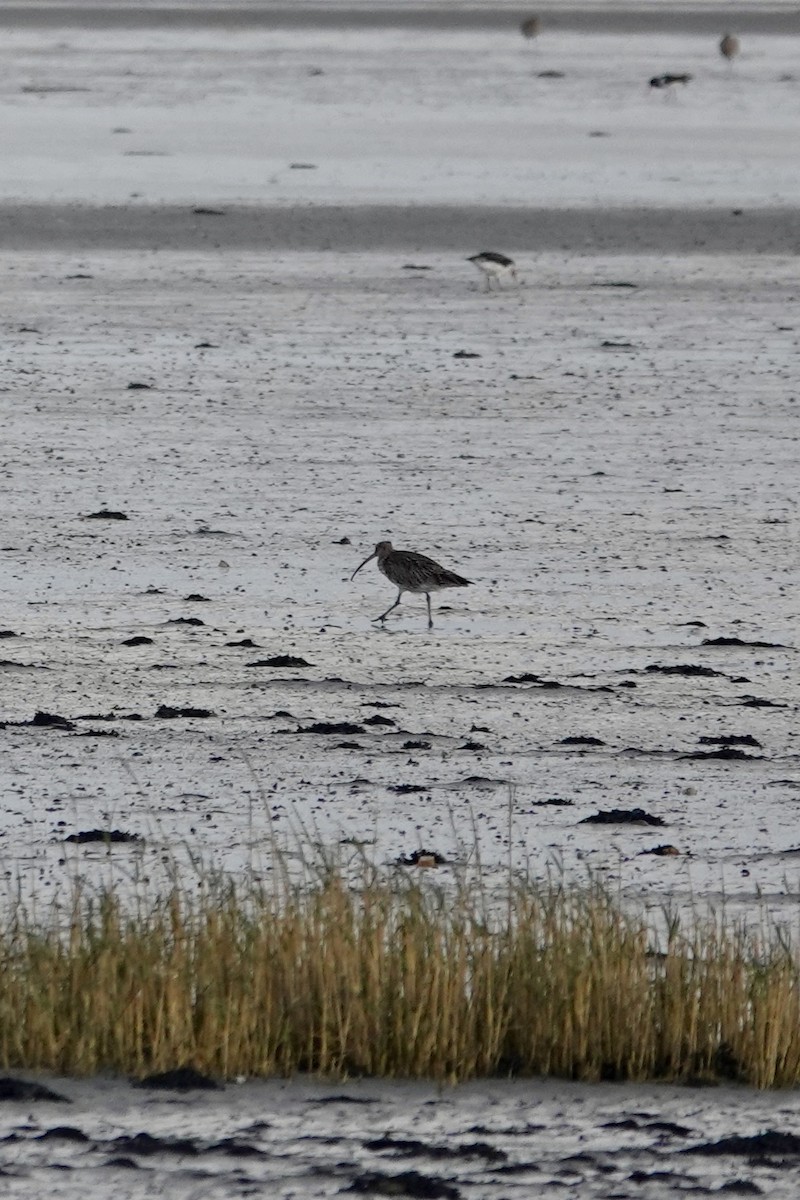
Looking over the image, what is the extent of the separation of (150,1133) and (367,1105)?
0.45 meters

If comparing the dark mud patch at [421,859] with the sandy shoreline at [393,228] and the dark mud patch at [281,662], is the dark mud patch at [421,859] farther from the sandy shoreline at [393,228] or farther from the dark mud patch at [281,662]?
the sandy shoreline at [393,228]

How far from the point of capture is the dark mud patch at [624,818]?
21.6 feet

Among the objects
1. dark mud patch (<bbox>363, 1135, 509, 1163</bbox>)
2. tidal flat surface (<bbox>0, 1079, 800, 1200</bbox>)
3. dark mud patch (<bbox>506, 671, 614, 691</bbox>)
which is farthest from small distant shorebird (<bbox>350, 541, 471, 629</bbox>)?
dark mud patch (<bbox>363, 1135, 509, 1163</bbox>)

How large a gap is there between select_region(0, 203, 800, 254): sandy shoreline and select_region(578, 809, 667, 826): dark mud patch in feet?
45.1

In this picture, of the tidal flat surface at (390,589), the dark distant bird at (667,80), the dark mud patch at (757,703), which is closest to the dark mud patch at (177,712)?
the tidal flat surface at (390,589)

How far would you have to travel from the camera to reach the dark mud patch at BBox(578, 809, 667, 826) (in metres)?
6.59

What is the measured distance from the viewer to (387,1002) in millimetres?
4855

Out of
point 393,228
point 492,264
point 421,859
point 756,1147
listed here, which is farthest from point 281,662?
point 393,228

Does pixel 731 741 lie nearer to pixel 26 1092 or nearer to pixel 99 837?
pixel 99 837

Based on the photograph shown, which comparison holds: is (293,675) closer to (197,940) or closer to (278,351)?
(197,940)

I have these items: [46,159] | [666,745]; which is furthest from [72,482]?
[46,159]

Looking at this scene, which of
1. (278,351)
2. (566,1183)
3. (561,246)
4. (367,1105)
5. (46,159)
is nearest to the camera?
(566,1183)

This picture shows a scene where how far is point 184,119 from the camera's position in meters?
30.5

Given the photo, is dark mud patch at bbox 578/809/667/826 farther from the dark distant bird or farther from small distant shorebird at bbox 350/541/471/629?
the dark distant bird
